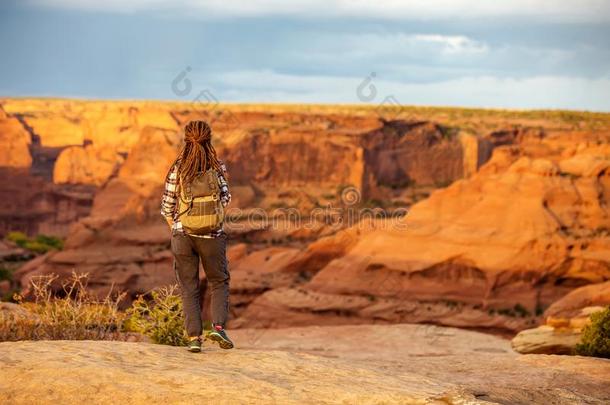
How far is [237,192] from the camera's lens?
47188mm

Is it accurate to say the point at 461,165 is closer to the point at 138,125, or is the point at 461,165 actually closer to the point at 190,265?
the point at 138,125

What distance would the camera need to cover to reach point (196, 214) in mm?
7242

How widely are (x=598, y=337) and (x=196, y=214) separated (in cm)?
777

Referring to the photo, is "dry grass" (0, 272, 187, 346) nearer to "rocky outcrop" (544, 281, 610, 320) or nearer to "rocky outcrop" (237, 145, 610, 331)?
"rocky outcrop" (544, 281, 610, 320)

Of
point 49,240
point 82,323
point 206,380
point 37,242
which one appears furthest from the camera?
point 49,240

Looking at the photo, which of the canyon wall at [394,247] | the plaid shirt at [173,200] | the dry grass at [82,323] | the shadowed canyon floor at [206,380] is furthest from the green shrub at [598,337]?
the canyon wall at [394,247]

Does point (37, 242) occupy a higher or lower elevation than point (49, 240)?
higher

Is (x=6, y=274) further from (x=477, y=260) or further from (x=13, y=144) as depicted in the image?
(x=13, y=144)

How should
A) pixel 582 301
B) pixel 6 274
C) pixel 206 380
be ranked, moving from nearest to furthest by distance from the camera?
pixel 206 380 → pixel 582 301 → pixel 6 274

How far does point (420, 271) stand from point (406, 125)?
3358cm

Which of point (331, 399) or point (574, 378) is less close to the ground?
point (331, 399)

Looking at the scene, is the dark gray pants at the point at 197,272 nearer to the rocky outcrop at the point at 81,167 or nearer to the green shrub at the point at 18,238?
the green shrub at the point at 18,238

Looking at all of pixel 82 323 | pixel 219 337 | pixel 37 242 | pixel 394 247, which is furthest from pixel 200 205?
pixel 37 242

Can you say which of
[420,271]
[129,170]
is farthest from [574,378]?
[129,170]
